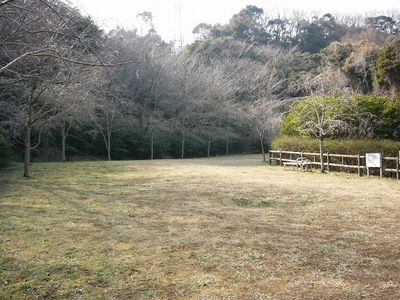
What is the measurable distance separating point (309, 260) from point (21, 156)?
946 inches

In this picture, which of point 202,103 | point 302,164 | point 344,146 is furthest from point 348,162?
point 202,103

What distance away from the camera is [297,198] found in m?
10.3

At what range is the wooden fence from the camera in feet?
49.1

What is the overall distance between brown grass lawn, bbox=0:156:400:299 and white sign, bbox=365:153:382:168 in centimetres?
383

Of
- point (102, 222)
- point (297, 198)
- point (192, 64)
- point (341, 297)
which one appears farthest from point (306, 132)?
point (192, 64)

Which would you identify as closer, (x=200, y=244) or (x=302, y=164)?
(x=200, y=244)

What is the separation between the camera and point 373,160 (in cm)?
1510

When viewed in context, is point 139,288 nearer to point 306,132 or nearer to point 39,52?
point 39,52

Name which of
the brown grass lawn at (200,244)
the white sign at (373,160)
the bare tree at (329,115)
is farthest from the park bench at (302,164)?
the brown grass lawn at (200,244)

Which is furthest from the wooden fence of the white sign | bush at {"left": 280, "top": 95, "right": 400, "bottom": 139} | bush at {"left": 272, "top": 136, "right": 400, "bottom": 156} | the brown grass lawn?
the brown grass lawn

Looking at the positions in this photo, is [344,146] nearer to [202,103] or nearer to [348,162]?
[348,162]

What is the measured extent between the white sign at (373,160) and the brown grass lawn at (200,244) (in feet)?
12.6

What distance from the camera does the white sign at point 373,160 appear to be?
48.6ft

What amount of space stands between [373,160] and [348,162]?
2.16m
